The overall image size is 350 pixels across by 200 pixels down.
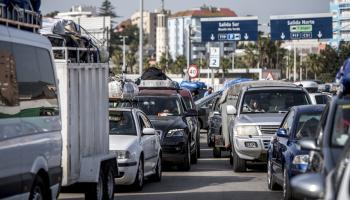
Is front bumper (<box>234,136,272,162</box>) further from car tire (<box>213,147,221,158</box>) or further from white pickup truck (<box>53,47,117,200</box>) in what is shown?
white pickup truck (<box>53,47,117,200</box>)

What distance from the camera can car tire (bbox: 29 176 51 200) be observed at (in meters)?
9.99

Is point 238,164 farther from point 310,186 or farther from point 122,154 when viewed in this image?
point 310,186

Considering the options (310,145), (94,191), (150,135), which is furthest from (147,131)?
(310,145)

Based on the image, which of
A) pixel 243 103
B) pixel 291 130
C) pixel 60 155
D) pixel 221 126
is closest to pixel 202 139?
pixel 221 126

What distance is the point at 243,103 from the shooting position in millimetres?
20641

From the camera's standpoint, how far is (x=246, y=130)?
19531 mm

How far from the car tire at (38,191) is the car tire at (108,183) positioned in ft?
9.36

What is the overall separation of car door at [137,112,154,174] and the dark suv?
7.52 feet

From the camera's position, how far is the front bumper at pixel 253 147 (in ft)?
63.2

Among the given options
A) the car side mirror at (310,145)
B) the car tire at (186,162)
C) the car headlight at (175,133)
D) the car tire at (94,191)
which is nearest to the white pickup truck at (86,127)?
the car tire at (94,191)

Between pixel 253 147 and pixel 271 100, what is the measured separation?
1876mm

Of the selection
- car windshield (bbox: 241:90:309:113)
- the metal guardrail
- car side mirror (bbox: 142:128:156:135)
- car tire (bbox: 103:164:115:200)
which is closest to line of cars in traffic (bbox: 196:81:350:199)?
car windshield (bbox: 241:90:309:113)

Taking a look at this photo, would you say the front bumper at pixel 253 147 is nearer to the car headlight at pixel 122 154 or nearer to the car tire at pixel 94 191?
the car headlight at pixel 122 154

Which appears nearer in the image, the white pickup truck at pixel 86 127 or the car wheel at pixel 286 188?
the white pickup truck at pixel 86 127
